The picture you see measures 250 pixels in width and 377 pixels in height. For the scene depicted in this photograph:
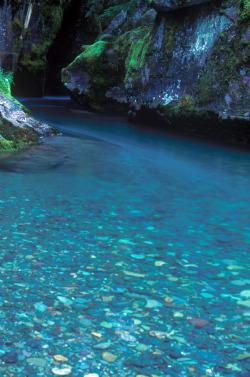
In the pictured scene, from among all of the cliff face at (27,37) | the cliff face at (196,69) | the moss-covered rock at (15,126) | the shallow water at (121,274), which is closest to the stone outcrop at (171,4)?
the cliff face at (196,69)

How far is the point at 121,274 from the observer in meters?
3.22

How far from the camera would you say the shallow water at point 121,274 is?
2.30m

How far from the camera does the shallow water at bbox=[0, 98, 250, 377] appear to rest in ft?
7.54

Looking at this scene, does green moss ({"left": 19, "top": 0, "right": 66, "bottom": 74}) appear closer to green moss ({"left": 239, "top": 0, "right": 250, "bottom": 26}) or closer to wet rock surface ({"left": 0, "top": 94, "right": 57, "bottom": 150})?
wet rock surface ({"left": 0, "top": 94, "right": 57, "bottom": 150})

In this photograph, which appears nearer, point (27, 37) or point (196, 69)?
point (196, 69)

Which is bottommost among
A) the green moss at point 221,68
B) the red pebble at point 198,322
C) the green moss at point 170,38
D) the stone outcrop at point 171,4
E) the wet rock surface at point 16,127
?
the red pebble at point 198,322

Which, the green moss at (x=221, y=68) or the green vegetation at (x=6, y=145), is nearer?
the green vegetation at (x=6, y=145)

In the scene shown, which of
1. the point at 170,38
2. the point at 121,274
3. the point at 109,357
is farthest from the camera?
the point at 170,38

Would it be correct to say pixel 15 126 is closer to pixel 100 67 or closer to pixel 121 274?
pixel 121 274

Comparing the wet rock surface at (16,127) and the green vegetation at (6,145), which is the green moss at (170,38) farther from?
the green vegetation at (6,145)

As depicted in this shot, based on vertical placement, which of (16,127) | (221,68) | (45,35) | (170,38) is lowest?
(16,127)

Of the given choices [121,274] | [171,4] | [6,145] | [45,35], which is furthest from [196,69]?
[45,35]

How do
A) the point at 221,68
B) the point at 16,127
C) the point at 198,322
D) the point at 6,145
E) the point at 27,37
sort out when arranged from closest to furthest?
the point at 198,322, the point at 6,145, the point at 16,127, the point at 221,68, the point at 27,37

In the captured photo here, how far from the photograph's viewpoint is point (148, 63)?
531 inches
